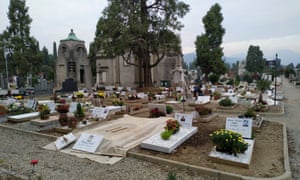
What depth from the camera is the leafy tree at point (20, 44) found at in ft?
83.0

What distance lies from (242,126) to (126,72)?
24853 millimetres

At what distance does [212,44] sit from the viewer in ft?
98.1

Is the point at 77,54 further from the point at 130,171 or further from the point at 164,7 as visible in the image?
the point at 130,171

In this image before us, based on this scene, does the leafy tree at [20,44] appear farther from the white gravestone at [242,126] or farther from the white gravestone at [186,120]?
the white gravestone at [242,126]

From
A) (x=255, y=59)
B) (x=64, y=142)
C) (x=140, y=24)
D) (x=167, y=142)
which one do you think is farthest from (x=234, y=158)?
(x=255, y=59)

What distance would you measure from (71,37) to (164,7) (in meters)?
20.6

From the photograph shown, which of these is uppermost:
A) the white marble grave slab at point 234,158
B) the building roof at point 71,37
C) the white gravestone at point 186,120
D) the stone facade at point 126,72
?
the building roof at point 71,37

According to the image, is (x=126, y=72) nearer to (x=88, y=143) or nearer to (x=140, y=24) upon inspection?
(x=140, y=24)

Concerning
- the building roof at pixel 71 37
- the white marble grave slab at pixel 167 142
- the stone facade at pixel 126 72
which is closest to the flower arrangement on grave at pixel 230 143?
the white marble grave slab at pixel 167 142

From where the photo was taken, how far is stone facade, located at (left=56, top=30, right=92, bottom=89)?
103 ft

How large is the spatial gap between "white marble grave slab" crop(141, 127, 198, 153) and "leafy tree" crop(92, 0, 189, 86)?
1337cm

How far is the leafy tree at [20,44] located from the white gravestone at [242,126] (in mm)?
27943

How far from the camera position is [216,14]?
30109mm

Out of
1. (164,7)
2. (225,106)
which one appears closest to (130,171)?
(225,106)
